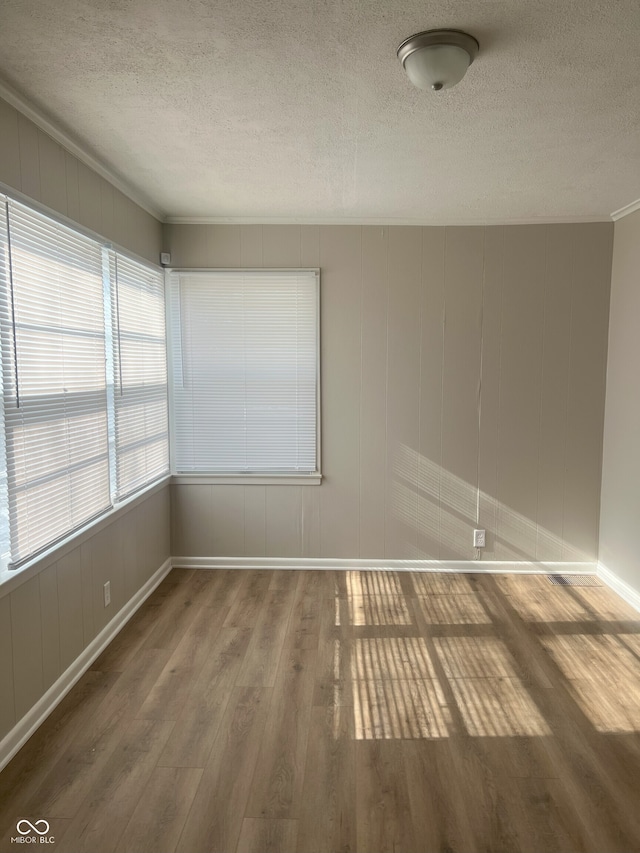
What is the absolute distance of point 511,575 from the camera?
4113mm

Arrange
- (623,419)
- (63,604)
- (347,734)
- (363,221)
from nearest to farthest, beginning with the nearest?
(347,734) < (63,604) < (623,419) < (363,221)

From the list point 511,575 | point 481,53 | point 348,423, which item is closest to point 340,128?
point 481,53

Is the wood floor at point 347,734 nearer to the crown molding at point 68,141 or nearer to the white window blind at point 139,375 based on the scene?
the white window blind at point 139,375

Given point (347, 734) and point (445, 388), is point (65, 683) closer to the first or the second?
point (347, 734)

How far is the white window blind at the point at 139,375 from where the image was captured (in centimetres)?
329

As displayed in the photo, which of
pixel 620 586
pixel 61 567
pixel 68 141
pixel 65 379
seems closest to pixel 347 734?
pixel 61 567

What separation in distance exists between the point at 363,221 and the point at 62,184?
208 centimetres

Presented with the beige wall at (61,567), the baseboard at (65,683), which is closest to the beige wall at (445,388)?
the beige wall at (61,567)

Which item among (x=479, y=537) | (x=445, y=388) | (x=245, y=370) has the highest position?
(x=245, y=370)

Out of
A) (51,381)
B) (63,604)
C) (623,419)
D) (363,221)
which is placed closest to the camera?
(51,381)

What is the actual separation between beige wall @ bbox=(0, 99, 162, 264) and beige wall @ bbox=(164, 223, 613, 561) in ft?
2.36

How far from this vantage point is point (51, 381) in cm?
251

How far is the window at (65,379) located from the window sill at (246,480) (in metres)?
0.45

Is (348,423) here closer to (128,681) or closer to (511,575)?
(511,575)
